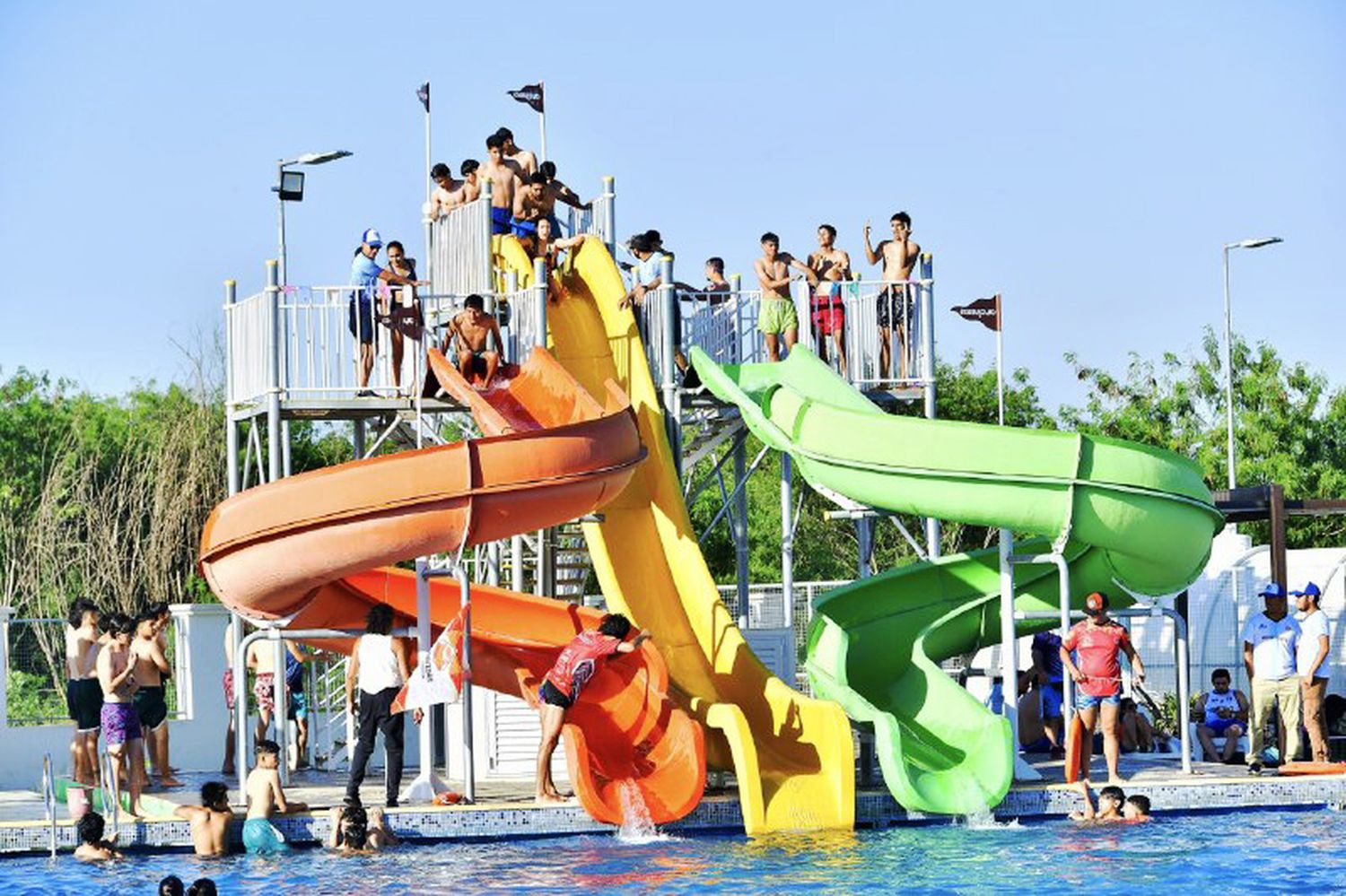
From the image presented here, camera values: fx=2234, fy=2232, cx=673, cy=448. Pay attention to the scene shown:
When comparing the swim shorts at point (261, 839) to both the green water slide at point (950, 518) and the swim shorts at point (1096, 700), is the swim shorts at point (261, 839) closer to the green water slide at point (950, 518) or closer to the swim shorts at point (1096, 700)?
the green water slide at point (950, 518)

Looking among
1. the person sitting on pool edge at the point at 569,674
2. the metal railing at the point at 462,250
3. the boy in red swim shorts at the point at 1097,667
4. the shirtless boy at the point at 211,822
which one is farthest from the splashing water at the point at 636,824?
the metal railing at the point at 462,250

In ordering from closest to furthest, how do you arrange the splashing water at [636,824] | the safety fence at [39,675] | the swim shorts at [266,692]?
1. the splashing water at [636,824]
2. the swim shorts at [266,692]
3. the safety fence at [39,675]

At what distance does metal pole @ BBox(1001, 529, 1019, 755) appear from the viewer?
57.6ft

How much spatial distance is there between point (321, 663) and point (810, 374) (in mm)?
11873

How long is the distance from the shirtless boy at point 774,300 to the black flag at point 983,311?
2.93 m

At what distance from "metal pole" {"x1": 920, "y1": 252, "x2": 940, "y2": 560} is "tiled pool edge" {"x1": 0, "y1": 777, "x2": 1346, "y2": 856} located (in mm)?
3923

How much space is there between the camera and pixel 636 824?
52.7 feet

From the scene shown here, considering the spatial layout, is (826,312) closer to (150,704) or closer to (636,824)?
(636,824)

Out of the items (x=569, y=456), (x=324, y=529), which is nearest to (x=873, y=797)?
(x=569, y=456)

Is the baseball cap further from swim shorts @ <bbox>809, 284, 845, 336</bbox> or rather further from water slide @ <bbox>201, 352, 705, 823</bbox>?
swim shorts @ <bbox>809, 284, 845, 336</bbox>

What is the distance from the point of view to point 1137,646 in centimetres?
2761

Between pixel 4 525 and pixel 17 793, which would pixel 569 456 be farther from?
pixel 4 525

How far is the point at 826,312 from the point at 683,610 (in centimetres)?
371

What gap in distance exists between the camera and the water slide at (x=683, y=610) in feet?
54.0
